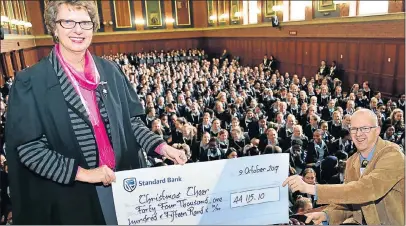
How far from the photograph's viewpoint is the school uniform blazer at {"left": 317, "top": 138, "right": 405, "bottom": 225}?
8.12 ft

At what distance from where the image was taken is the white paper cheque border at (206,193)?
201cm

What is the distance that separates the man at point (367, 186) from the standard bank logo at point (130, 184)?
92cm

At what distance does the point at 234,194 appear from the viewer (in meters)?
2.10

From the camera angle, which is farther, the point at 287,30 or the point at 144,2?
the point at 144,2

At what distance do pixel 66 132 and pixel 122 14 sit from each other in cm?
3426

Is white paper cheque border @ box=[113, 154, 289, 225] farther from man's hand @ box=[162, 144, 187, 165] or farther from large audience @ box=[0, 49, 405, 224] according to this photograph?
large audience @ box=[0, 49, 405, 224]

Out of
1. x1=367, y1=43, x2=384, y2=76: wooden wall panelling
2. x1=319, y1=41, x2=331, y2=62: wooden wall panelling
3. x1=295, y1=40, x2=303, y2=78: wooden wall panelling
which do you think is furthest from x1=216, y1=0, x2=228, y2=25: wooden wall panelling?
x1=367, y1=43, x2=384, y2=76: wooden wall panelling

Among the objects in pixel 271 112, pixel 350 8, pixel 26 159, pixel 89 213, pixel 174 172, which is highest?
pixel 350 8

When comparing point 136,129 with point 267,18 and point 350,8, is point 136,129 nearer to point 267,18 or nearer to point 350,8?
point 350,8

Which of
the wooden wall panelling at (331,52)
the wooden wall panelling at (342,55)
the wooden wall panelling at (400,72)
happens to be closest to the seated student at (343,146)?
the wooden wall panelling at (400,72)

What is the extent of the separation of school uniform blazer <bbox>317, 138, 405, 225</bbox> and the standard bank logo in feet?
4.12

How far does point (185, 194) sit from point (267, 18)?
2441 cm

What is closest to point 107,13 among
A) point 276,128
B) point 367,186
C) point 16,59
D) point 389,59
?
point 16,59

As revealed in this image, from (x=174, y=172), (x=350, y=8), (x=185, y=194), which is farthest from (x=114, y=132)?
(x=350, y=8)
